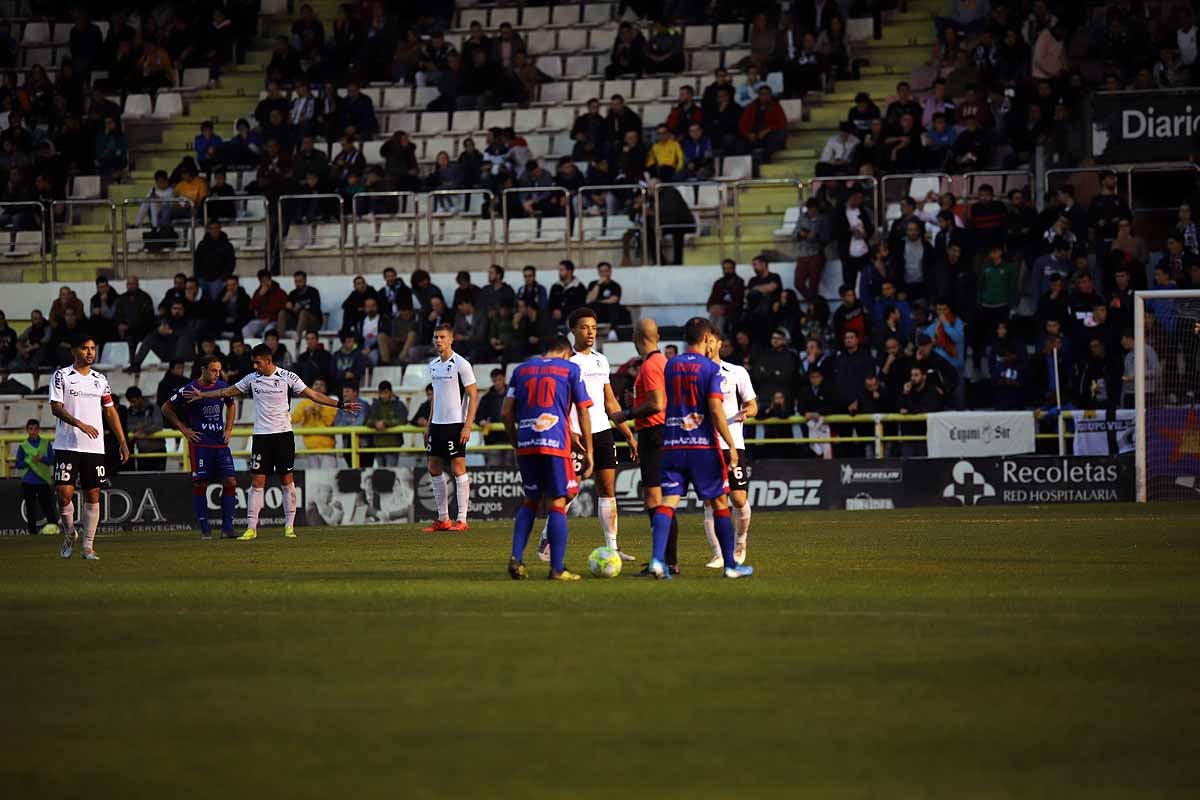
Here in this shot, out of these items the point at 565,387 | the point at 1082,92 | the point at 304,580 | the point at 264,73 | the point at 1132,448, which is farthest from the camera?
the point at 264,73

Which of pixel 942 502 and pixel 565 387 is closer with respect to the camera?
pixel 565 387

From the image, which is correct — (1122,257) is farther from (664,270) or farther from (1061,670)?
(1061,670)

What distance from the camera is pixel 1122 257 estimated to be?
27219 millimetres

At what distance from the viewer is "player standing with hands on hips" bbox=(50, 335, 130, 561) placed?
18.3m

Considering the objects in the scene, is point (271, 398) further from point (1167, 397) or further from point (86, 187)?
point (86, 187)

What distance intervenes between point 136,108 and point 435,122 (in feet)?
23.2

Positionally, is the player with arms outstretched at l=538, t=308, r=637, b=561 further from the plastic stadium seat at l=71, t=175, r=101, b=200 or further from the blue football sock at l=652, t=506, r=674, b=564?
the plastic stadium seat at l=71, t=175, r=101, b=200

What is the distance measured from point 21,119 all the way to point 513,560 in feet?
84.1

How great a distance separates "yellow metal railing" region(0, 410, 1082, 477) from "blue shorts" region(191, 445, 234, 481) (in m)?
4.32

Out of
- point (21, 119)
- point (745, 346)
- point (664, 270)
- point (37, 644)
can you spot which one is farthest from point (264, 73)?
point (37, 644)

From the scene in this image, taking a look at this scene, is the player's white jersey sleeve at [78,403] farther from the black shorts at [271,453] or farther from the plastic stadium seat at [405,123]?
the plastic stadium seat at [405,123]

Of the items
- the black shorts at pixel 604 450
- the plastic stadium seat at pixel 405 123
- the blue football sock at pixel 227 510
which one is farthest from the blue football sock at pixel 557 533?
the plastic stadium seat at pixel 405 123

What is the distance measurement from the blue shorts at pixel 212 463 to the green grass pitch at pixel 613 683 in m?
7.42

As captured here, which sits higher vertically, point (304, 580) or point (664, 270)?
point (664, 270)
